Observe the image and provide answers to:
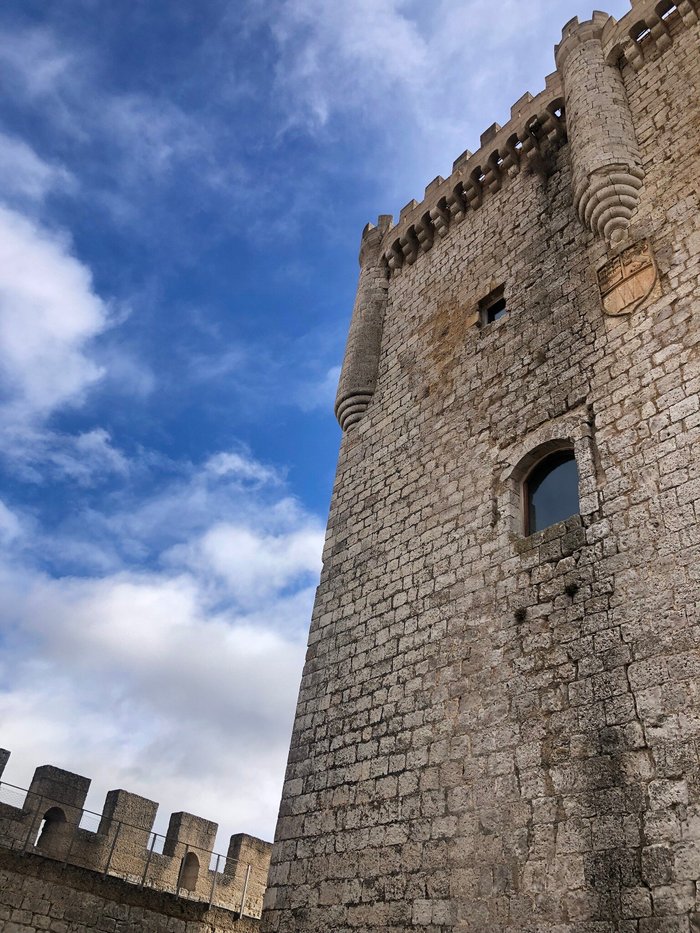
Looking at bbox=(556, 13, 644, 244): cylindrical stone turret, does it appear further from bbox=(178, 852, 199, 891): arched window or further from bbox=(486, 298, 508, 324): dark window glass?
bbox=(178, 852, 199, 891): arched window

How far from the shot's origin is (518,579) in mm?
6000

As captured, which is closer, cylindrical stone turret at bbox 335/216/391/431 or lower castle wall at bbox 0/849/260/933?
lower castle wall at bbox 0/849/260/933

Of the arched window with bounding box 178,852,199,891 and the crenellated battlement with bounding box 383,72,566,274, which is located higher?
the crenellated battlement with bounding box 383,72,566,274

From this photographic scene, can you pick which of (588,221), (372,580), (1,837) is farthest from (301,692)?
(588,221)

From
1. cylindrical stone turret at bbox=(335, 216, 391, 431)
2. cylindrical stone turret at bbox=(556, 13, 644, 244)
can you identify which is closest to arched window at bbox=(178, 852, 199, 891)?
cylindrical stone turret at bbox=(335, 216, 391, 431)

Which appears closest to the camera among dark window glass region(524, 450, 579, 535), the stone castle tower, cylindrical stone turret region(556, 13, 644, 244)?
the stone castle tower

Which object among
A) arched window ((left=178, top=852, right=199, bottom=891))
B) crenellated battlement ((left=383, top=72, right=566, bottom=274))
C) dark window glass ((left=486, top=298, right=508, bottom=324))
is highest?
crenellated battlement ((left=383, top=72, right=566, bottom=274))

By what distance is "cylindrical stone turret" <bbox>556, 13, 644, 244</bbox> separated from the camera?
7.22 meters

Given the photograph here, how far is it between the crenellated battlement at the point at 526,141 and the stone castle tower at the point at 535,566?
1.7 inches

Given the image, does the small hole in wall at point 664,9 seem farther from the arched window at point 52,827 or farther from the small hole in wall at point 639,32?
the arched window at point 52,827

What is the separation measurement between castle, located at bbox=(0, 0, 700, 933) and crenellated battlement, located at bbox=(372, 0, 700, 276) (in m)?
0.04

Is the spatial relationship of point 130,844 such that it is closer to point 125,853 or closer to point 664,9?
point 125,853

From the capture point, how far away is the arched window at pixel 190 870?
11023 millimetres

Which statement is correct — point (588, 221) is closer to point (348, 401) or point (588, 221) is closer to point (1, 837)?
point (348, 401)
